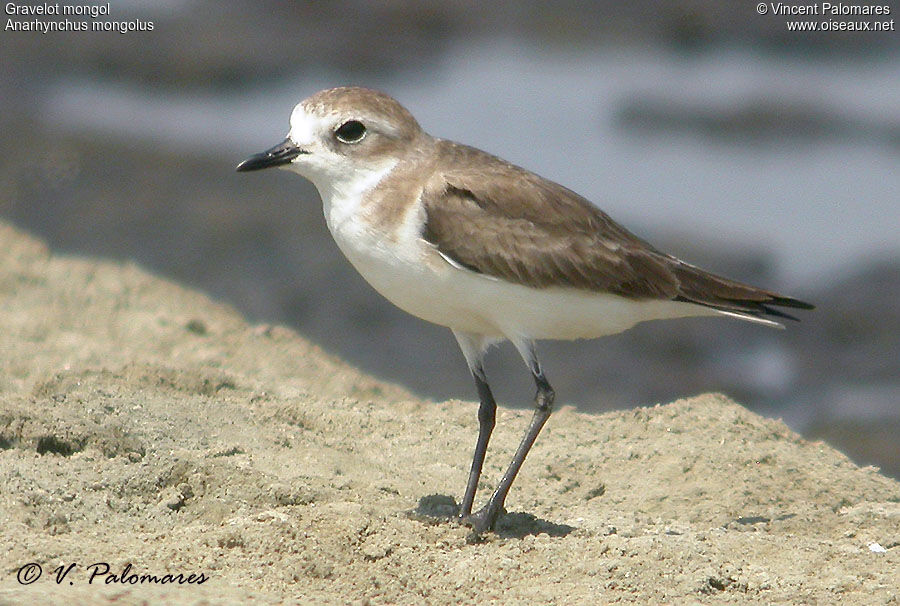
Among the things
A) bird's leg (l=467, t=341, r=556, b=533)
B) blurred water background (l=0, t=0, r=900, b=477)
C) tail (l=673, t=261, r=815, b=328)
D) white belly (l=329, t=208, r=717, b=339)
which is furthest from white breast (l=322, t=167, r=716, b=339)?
blurred water background (l=0, t=0, r=900, b=477)

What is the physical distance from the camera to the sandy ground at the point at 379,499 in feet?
16.1

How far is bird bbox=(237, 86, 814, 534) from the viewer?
573 centimetres

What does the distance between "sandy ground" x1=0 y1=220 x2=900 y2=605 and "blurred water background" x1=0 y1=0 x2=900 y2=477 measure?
14.2 ft

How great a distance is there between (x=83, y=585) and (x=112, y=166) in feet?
41.2

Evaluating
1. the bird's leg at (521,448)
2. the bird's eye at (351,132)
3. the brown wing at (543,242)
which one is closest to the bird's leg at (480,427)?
the bird's leg at (521,448)

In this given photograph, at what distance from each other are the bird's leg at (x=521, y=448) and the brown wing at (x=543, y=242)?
33 cm

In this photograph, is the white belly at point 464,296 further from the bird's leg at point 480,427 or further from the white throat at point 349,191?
the bird's leg at point 480,427

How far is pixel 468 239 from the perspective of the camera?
5.77 metres

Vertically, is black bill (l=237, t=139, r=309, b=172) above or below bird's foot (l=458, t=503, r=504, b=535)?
above

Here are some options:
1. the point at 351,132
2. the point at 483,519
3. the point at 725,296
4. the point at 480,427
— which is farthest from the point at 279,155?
the point at 725,296

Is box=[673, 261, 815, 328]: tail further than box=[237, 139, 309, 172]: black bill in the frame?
Yes

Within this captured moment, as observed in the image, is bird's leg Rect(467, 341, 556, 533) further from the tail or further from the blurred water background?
the blurred water background

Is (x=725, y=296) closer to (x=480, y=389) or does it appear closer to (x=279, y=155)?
(x=480, y=389)

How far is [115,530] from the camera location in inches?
208
